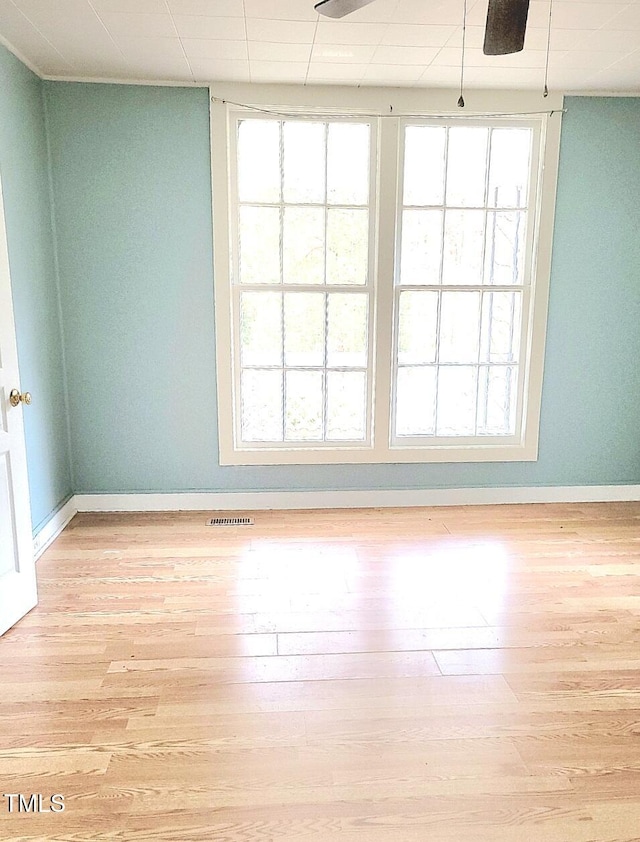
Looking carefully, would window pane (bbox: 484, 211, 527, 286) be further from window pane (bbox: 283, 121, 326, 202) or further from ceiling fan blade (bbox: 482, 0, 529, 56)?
ceiling fan blade (bbox: 482, 0, 529, 56)

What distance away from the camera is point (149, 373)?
150 inches

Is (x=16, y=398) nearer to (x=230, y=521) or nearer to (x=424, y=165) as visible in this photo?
(x=230, y=521)

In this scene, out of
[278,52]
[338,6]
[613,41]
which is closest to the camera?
[338,6]

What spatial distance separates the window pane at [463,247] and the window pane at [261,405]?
1.28 m

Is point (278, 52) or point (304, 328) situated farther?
point (304, 328)

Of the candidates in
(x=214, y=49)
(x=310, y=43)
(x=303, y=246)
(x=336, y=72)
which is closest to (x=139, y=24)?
(x=214, y=49)

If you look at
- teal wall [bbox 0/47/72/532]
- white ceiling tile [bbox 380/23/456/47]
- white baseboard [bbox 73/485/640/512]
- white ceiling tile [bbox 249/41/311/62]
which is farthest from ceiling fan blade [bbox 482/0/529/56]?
white baseboard [bbox 73/485/640/512]

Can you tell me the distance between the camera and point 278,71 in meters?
3.33

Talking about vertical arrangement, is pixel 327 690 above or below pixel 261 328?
below

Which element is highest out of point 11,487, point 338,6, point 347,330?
point 338,6

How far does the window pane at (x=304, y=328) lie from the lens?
386 centimetres

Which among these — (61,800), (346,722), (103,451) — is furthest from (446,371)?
(61,800)

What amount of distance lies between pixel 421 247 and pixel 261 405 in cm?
143

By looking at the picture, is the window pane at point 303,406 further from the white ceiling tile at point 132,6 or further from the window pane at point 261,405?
the white ceiling tile at point 132,6
